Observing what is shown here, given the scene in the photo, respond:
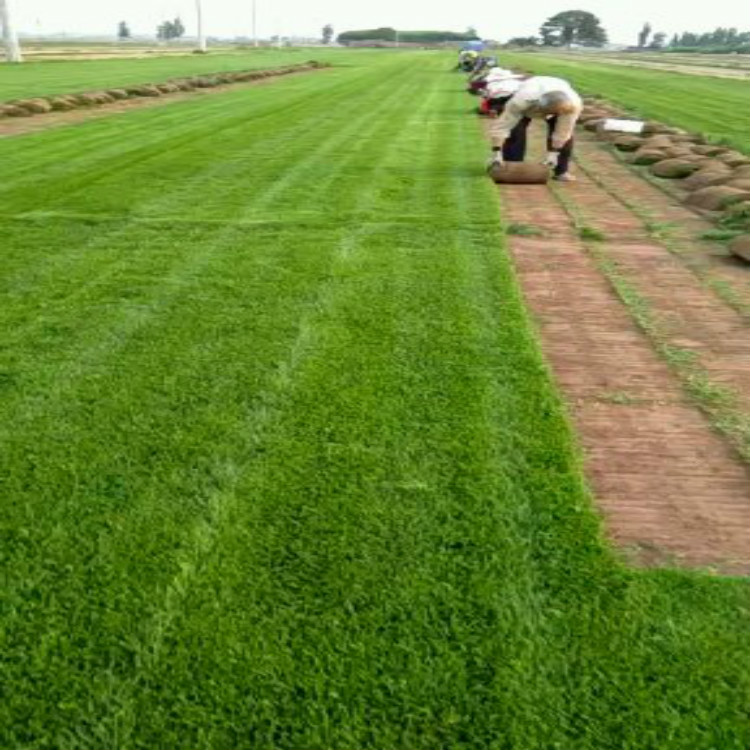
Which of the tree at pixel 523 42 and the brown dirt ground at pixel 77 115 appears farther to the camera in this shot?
the tree at pixel 523 42

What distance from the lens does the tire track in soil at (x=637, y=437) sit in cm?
328

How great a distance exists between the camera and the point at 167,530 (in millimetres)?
3242

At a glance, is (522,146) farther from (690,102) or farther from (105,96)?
(105,96)

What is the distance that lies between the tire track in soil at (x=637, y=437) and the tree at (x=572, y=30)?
19234 centimetres

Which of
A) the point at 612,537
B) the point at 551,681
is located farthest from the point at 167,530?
the point at 612,537

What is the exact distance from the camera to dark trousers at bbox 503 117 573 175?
11656 mm

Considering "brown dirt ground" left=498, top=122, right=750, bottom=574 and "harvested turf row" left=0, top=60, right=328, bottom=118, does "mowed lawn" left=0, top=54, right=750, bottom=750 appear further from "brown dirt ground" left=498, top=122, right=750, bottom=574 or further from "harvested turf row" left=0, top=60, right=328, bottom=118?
"harvested turf row" left=0, top=60, right=328, bottom=118

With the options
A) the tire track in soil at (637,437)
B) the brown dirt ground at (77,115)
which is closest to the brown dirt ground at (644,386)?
the tire track in soil at (637,437)

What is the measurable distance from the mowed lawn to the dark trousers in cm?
548

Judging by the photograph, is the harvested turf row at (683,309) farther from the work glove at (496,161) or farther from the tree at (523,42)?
the tree at (523,42)

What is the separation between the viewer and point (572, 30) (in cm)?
17588

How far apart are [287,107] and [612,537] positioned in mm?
22208

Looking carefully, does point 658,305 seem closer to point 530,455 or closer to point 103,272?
point 530,455

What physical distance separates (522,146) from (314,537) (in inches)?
427
